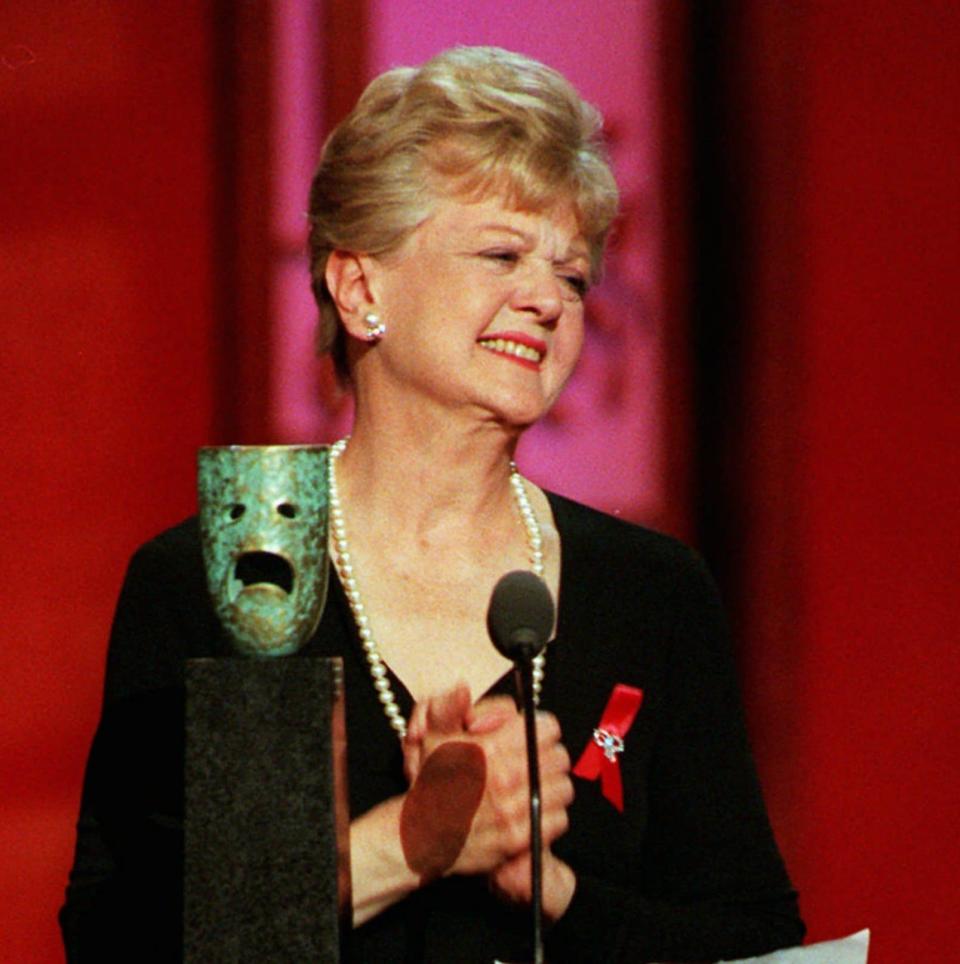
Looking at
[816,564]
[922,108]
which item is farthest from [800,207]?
[816,564]

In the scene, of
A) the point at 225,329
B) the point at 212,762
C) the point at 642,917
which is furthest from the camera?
the point at 225,329

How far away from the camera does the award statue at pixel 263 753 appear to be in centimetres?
117

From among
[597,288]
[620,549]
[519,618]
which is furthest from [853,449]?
[519,618]

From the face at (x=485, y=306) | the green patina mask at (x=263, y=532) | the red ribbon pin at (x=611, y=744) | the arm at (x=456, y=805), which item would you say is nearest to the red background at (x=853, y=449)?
the face at (x=485, y=306)

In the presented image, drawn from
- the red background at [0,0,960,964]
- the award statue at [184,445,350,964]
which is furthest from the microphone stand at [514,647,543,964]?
the red background at [0,0,960,964]

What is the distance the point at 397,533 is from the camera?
1768 mm

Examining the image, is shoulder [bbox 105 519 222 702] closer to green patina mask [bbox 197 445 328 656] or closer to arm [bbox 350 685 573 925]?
arm [bbox 350 685 573 925]

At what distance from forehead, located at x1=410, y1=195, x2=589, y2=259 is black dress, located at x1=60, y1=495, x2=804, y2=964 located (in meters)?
0.36

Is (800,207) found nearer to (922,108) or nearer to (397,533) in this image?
(922,108)

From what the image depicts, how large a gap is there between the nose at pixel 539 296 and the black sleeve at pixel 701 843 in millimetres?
374

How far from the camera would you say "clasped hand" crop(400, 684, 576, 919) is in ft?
4.51

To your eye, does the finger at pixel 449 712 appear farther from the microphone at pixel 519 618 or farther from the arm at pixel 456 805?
the microphone at pixel 519 618

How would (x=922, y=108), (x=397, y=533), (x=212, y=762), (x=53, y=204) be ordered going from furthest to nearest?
(x=922, y=108) < (x=53, y=204) < (x=397, y=533) < (x=212, y=762)

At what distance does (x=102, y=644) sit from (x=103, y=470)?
0.23 m
